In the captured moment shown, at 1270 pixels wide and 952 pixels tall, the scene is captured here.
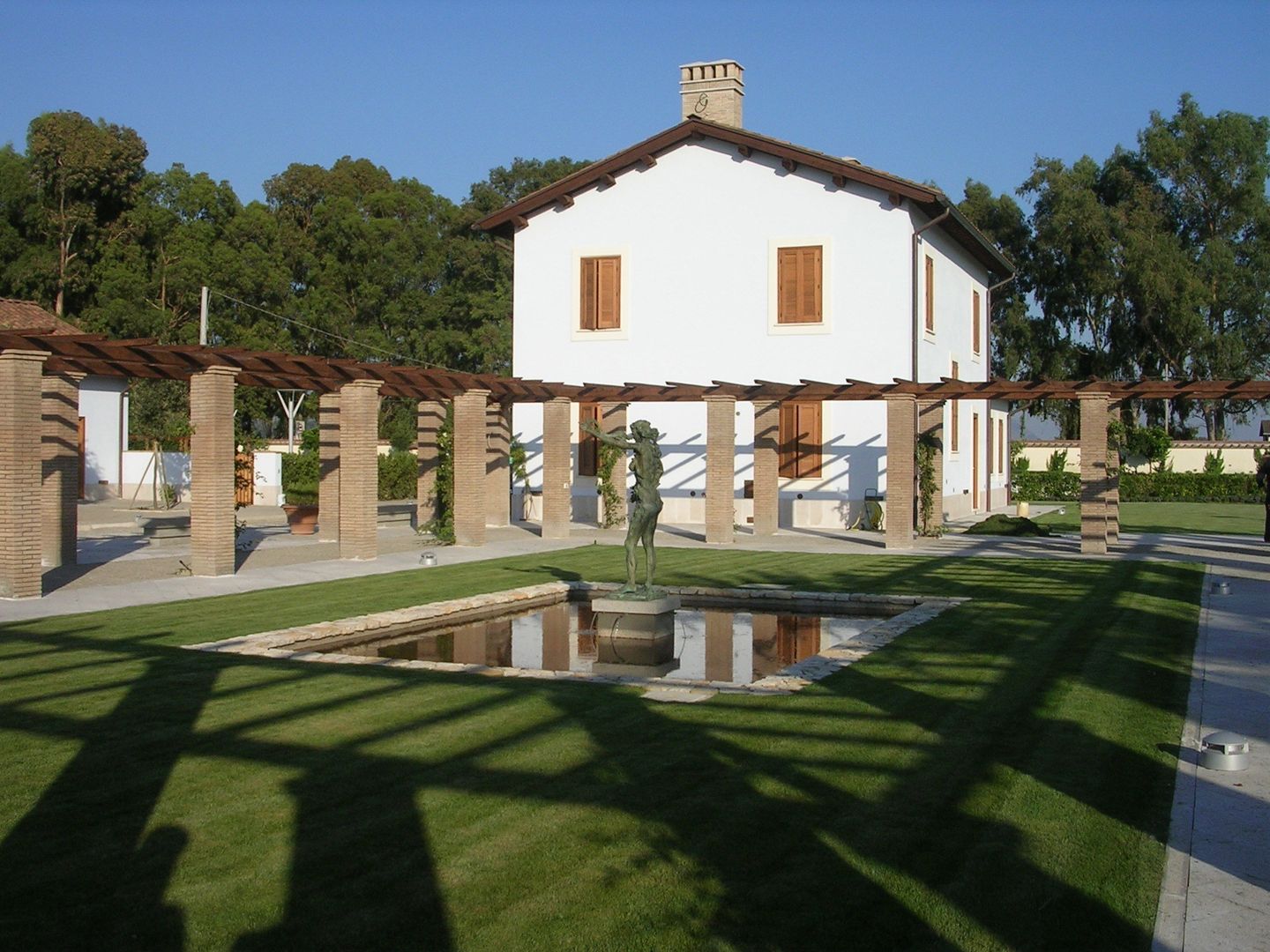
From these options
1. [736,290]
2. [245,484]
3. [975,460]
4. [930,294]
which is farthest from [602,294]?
[245,484]

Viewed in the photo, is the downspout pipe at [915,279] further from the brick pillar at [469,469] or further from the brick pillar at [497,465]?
the brick pillar at [469,469]

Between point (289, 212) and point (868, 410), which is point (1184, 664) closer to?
point (868, 410)

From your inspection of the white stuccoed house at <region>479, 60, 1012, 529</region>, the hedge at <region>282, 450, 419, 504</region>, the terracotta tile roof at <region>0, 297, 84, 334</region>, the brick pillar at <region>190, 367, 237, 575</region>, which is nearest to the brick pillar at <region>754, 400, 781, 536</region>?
the white stuccoed house at <region>479, 60, 1012, 529</region>

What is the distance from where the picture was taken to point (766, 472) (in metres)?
23.7

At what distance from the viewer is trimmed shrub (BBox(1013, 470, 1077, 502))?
140 feet

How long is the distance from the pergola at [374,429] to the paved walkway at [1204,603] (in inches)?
23.6

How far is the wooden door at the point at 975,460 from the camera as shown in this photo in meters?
30.7

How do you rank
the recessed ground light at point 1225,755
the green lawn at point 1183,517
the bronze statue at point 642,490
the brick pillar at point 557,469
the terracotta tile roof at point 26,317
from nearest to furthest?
the recessed ground light at point 1225,755, the bronze statue at point 642,490, the brick pillar at point 557,469, the green lawn at point 1183,517, the terracotta tile roof at point 26,317

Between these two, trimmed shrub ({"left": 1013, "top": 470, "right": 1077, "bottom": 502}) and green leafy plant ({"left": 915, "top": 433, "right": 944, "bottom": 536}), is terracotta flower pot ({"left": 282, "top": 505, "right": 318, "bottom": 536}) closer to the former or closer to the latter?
green leafy plant ({"left": 915, "top": 433, "right": 944, "bottom": 536})

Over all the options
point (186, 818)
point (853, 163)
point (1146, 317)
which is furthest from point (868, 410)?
point (1146, 317)

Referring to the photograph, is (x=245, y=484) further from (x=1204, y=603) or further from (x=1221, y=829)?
(x=1221, y=829)

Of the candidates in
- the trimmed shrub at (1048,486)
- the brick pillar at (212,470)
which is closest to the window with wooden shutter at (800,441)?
the brick pillar at (212,470)

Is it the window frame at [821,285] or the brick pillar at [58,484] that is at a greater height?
the window frame at [821,285]

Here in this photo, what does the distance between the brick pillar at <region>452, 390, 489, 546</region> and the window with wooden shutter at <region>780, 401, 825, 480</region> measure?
7.06 meters
